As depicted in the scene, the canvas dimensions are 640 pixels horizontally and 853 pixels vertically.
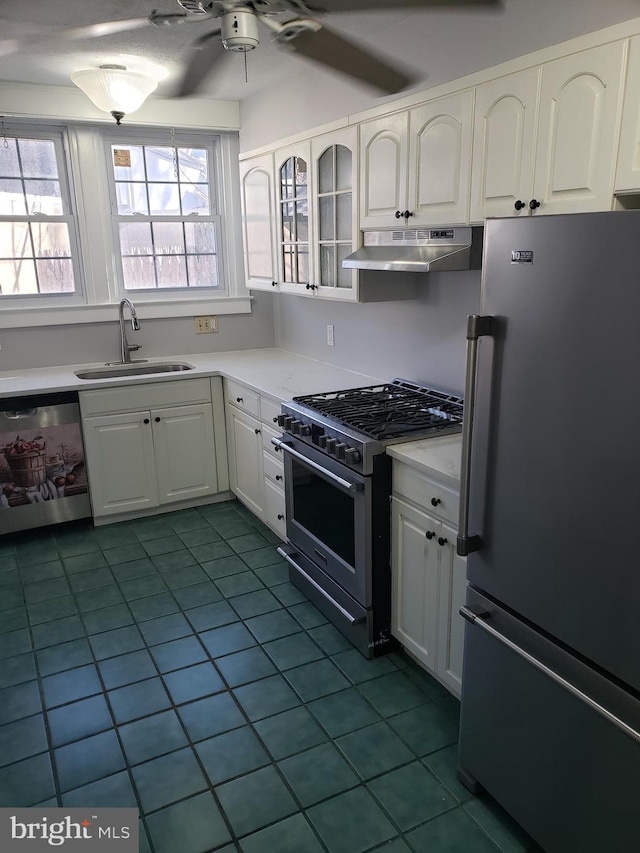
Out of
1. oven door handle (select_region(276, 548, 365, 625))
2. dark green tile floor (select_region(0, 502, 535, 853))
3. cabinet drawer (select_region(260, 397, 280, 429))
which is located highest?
cabinet drawer (select_region(260, 397, 280, 429))

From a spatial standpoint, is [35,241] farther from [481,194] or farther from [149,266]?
[481,194]

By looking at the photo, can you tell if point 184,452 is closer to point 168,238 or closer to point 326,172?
point 168,238

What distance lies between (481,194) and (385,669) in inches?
68.6

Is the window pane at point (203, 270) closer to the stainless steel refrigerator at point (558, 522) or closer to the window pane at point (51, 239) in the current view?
the window pane at point (51, 239)

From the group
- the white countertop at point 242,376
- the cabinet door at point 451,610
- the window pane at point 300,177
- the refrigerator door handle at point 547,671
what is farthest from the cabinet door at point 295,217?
the refrigerator door handle at point 547,671

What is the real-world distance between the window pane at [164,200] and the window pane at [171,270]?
0.29 m

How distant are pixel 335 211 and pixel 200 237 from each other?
1.66 metres

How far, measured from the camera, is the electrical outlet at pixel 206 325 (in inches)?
169

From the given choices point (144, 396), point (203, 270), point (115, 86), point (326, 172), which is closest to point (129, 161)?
point (203, 270)

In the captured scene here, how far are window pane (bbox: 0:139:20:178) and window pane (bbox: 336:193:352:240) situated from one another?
209 centimetres

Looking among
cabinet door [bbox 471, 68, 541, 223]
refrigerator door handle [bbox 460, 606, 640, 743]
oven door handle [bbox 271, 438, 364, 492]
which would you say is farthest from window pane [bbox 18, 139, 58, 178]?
refrigerator door handle [bbox 460, 606, 640, 743]

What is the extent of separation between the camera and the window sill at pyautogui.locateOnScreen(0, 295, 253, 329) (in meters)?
3.75

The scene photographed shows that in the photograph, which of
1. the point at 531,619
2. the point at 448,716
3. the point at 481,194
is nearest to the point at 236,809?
the point at 448,716

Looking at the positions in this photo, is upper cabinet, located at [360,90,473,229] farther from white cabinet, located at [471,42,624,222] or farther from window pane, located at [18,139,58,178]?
window pane, located at [18,139,58,178]
